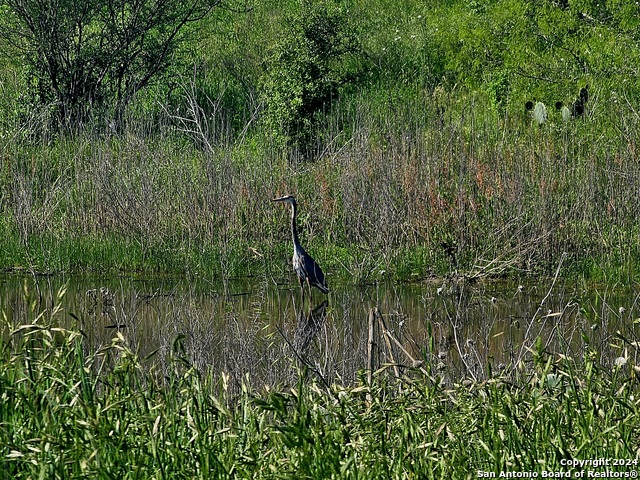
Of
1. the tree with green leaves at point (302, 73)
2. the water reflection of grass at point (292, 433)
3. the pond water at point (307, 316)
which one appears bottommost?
the pond water at point (307, 316)

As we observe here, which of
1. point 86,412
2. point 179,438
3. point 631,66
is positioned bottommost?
point 179,438

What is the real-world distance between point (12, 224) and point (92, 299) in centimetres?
227

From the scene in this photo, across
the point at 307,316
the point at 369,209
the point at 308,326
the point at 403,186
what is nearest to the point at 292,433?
the point at 308,326

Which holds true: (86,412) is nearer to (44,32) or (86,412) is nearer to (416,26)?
(44,32)

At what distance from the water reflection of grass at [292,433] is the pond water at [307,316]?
1.53m

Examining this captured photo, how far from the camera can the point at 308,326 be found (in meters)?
6.53

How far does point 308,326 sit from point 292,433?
3.89 m

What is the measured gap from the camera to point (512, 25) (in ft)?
38.1

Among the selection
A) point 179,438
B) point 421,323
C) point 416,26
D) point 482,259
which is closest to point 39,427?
point 179,438

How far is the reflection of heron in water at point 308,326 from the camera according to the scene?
18.6 ft

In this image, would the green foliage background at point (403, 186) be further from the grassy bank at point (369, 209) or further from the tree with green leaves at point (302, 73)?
the tree with green leaves at point (302, 73)

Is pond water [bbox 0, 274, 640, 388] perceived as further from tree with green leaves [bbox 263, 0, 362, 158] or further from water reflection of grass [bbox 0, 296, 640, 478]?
tree with green leaves [bbox 263, 0, 362, 158]

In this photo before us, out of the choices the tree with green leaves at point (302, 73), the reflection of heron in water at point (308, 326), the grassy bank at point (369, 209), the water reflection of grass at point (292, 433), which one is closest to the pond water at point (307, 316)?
the reflection of heron in water at point (308, 326)

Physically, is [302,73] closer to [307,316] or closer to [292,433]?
[307,316]
